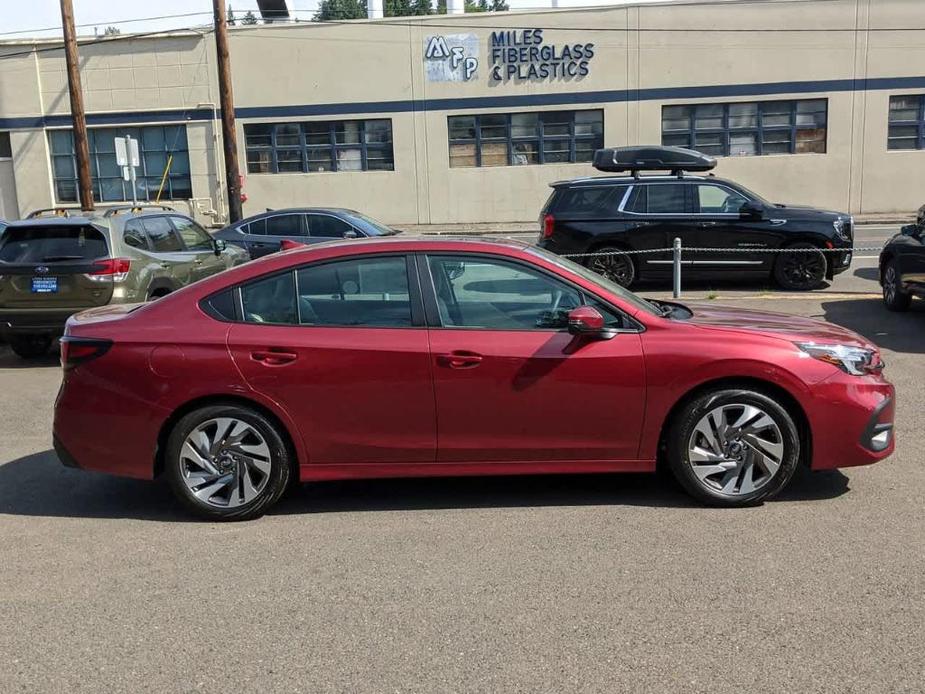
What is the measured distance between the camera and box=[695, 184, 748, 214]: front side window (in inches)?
559

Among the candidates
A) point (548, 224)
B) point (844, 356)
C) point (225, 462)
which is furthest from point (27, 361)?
point (844, 356)

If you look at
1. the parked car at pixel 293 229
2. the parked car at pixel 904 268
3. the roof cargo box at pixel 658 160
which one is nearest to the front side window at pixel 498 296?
the parked car at pixel 904 268

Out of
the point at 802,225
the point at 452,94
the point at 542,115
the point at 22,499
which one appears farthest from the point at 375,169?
the point at 22,499

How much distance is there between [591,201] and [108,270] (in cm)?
751

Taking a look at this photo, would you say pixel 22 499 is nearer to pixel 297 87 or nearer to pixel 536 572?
pixel 536 572

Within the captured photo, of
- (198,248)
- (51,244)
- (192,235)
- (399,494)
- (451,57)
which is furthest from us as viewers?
(451,57)

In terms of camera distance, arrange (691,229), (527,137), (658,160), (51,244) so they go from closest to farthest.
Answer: (51,244) < (691,229) < (658,160) < (527,137)

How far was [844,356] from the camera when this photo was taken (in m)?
5.22

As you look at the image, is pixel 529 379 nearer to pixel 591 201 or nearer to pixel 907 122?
pixel 591 201

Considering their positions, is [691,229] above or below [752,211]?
below

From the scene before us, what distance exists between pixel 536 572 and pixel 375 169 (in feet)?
91.3

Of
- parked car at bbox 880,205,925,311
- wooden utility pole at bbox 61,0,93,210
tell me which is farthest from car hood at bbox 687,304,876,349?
wooden utility pole at bbox 61,0,93,210

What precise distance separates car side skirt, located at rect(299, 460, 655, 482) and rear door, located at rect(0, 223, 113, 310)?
6051 mm

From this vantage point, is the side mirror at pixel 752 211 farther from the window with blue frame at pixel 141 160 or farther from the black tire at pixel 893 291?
the window with blue frame at pixel 141 160
